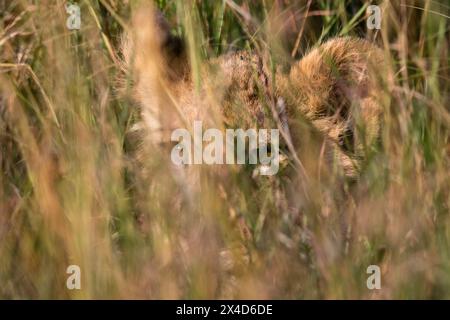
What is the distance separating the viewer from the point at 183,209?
116 inches

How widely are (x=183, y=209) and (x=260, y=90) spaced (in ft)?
1.92

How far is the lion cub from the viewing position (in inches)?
131

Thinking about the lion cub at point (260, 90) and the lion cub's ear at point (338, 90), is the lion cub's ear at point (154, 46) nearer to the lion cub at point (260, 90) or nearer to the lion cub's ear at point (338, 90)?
the lion cub at point (260, 90)

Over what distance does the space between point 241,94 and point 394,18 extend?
81 centimetres

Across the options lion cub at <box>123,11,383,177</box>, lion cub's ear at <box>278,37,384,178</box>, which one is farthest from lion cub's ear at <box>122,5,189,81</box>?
lion cub's ear at <box>278,37,384,178</box>

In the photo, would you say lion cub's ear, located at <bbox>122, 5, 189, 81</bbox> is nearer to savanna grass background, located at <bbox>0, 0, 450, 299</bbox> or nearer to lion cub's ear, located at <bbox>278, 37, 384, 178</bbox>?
savanna grass background, located at <bbox>0, 0, 450, 299</bbox>

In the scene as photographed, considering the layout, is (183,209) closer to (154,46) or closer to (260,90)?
(260,90)

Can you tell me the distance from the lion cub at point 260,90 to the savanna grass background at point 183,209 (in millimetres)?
98

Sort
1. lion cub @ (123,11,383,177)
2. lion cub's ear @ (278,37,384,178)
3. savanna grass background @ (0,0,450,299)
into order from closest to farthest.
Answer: savanna grass background @ (0,0,450,299) → lion cub @ (123,11,383,177) → lion cub's ear @ (278,37,384,178)

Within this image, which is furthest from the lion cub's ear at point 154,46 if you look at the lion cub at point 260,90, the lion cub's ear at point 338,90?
the lion cub's ear at point 338,90

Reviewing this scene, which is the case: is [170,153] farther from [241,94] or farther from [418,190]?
[418,190]

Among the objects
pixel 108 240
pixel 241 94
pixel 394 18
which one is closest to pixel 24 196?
pixel 108 240

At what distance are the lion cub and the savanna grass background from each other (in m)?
0.10

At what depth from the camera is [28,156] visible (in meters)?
3.36
